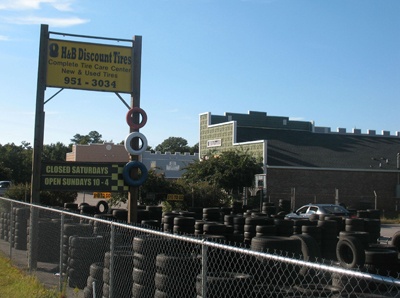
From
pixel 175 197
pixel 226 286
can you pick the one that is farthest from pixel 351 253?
pixel 175 197

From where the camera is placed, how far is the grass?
29.8ft

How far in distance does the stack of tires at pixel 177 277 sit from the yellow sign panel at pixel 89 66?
29.9ft

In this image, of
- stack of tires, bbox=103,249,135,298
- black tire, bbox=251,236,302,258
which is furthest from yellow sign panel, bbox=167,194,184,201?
stack of tires, bbox=103,249,135,298

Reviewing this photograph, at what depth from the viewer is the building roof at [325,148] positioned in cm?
4671

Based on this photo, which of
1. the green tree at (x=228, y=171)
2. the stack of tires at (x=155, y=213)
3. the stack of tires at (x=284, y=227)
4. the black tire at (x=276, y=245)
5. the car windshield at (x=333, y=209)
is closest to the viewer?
the black tire at (x=276, y=245)

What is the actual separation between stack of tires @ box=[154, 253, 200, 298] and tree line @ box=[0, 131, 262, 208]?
13931mm

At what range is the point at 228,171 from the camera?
41500 millimetres

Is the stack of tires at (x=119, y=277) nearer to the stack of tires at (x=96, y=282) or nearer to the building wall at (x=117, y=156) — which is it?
the stack of tires at (x=96, y=282)

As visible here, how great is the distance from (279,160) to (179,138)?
99.7 m

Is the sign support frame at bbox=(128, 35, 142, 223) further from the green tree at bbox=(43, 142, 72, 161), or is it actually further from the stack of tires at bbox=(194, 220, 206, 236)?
the green tree at bbox=(43, 142, 72, 161)

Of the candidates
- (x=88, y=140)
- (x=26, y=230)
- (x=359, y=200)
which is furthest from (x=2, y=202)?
(x=88, y=140)

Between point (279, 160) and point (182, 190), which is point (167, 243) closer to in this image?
point (182, 190)

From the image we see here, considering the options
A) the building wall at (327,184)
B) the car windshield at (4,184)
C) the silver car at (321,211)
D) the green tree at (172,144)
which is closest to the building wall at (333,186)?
the building wall at (327,184)

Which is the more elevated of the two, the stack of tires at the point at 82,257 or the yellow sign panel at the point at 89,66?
the yellow sign panel at the point at 89,66
